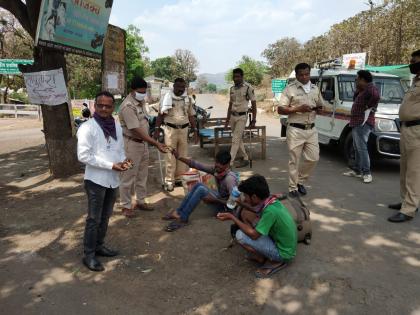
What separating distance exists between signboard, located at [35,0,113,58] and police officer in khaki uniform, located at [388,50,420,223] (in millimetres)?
4754

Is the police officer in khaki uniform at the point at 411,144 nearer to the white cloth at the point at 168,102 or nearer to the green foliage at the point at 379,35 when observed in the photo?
the white cloth at the point at 168,102

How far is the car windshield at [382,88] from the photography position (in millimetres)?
7341

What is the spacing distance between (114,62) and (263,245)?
15.2ft

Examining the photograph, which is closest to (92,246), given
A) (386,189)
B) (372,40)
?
(386,189)

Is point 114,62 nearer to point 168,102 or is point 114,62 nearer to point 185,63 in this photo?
point 168,102

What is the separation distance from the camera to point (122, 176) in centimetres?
463

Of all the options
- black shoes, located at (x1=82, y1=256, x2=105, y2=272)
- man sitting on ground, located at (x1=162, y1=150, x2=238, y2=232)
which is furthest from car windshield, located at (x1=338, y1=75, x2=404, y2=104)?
black shoes, located at (x1=82, y1=256, x2=105, y2=272)

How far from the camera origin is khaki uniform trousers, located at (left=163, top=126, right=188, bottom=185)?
565cm

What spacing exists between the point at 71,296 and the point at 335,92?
20.8ft

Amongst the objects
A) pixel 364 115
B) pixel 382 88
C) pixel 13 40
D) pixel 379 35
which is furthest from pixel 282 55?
pixel 364 115

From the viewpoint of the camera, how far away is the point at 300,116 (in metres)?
5.01

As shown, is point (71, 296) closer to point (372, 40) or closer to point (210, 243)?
point (210, 243)

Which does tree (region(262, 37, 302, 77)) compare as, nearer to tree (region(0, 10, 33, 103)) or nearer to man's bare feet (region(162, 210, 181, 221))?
tree (region(0, 10, 33, 103))

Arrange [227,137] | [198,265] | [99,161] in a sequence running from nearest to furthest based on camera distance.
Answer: [99,161] < [198,265] < [227,137]
